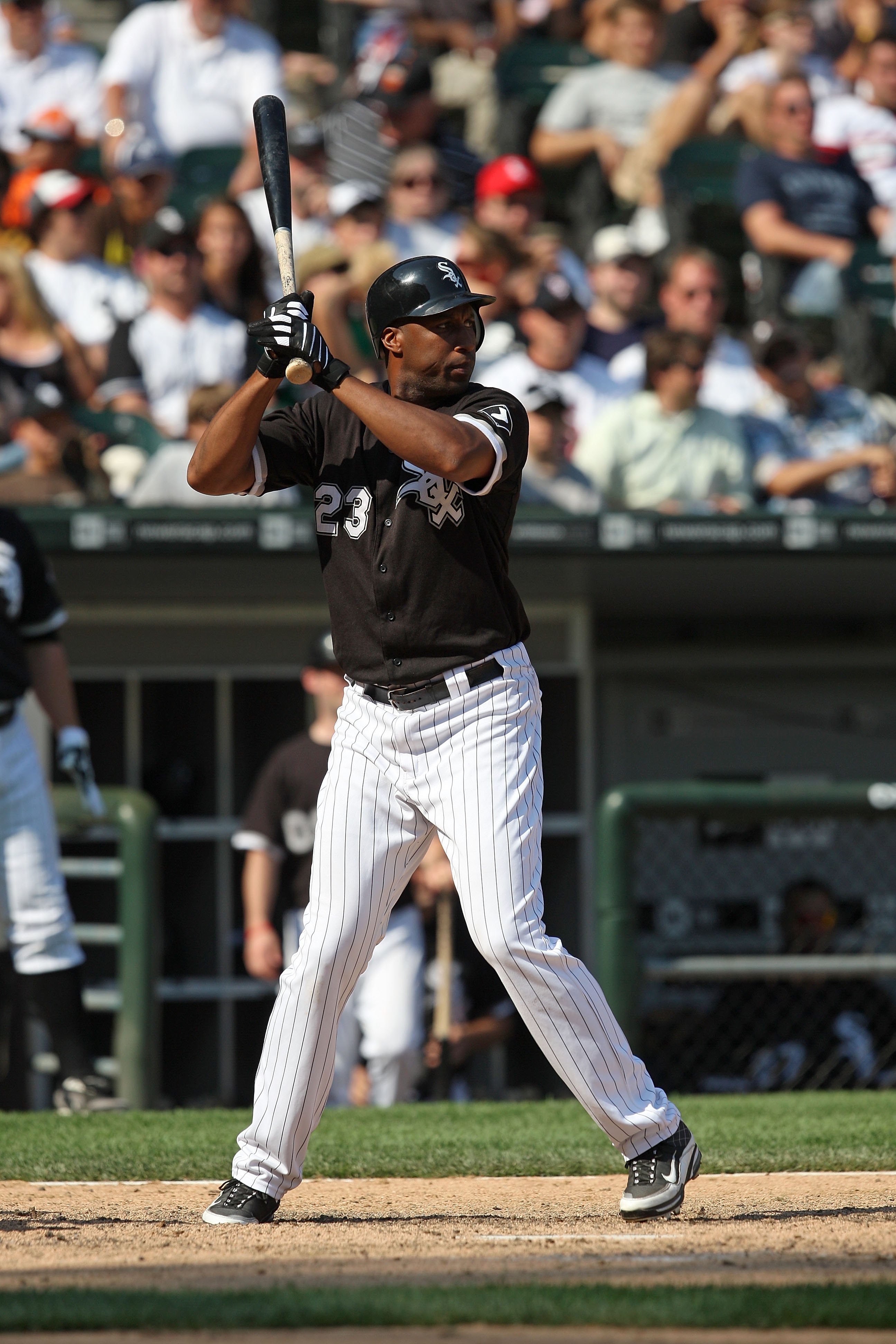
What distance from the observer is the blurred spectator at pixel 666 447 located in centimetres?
695

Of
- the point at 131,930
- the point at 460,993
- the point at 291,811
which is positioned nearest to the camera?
the point at 131,930

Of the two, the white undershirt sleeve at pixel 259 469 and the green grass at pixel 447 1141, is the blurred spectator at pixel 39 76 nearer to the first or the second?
the green grass at pixel 447 1141

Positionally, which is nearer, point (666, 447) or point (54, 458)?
point (54, 458)

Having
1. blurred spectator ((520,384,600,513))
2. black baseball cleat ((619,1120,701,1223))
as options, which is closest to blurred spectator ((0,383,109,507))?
blurred spectator ((520,384,600,513))

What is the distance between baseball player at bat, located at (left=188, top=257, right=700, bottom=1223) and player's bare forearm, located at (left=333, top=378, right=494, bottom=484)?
71 mm

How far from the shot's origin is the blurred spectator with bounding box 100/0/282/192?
28.6 feet

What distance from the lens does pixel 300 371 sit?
292cm

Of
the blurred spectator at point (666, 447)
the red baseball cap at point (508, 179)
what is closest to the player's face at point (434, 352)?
the blurred spectator at point (666, 447)

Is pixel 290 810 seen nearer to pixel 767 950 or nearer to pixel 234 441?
pixel 767 950

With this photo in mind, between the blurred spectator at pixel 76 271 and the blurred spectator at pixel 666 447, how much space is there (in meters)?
2.08

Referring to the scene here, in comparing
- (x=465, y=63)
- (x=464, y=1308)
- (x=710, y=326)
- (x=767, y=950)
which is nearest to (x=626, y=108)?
(x=465, y=63)

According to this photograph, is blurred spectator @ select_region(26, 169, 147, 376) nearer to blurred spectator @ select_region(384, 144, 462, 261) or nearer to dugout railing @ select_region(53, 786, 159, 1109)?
blurred spectator @ select_region(384, 144, 462, 261)

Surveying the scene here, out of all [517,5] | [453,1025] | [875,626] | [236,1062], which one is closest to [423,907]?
[453,1025]

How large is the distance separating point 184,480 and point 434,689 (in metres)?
3.51
